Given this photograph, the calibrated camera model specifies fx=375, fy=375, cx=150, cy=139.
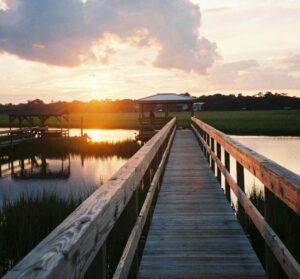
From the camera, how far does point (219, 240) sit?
4.22 metres

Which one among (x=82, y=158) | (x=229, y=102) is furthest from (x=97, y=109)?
(x=82, y=158)

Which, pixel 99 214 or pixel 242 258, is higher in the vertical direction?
pixel 99 214

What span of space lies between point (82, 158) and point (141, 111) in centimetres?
1030

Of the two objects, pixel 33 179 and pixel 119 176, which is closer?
pixel 119 176

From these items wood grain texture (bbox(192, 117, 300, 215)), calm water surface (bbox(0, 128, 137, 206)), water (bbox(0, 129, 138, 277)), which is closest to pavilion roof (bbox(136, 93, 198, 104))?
water (bbox(0, 129, 138, 277))

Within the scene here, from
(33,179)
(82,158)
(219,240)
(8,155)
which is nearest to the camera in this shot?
(219,240)

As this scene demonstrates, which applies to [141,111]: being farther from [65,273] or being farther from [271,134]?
[65,273]

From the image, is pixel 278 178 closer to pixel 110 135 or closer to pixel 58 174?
pixel 58 174

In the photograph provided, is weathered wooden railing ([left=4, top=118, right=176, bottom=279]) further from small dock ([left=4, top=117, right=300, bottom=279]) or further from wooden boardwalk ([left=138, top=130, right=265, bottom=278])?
wooden boardwalk ([left=138, top=130, right=265, bottom=278])

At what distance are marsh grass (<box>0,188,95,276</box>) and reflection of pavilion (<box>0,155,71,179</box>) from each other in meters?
8.17

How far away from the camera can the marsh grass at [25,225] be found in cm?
570

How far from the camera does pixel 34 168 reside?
1866 centimetres

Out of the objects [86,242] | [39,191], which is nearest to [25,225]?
[86,242]

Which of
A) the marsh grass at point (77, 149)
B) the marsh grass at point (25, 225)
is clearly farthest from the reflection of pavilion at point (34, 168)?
the marsh grass at point (25, 225)
